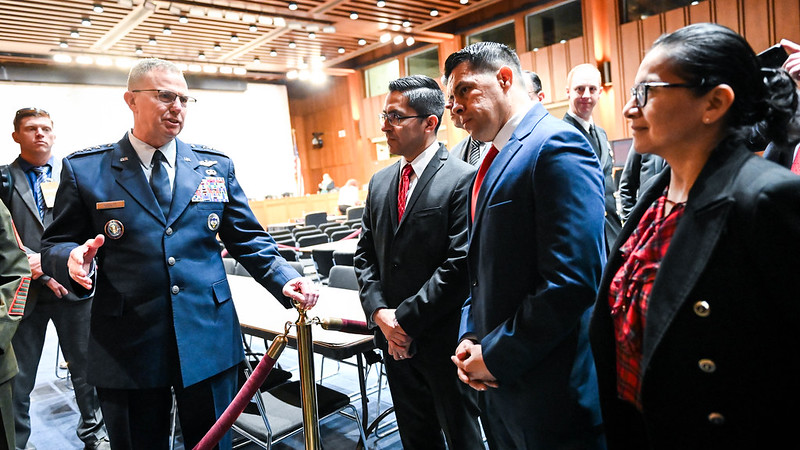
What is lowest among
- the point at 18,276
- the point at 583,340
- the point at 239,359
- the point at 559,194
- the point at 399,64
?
the point at 239,359

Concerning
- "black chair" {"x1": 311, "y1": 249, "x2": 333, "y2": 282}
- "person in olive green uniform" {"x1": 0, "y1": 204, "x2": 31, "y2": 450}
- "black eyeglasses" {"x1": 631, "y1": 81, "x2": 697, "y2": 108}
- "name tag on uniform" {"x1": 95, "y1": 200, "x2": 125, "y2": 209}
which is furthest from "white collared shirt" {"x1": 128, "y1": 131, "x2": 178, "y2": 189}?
"black chair" {"x1": 311, "y1": 249, "x2": 333, "y2": 282}

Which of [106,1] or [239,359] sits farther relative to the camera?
[106,1]

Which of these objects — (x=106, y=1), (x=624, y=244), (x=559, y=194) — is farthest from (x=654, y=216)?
(x=106, y=1)

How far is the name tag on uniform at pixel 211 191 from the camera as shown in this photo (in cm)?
198

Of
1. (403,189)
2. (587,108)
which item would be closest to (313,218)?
(587,108)

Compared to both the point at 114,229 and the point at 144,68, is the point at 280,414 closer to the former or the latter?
the point at 114,229

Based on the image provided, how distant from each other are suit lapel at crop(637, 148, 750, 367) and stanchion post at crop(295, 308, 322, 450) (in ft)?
3.56

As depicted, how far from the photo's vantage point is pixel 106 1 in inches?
378

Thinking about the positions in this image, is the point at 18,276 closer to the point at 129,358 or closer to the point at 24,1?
the point at 129,358

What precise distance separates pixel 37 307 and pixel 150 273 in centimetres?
179

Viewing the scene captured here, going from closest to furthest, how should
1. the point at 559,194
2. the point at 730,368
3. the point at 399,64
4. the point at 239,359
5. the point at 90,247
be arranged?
the point at 730,368 → the point at 559,194 → the point at 90,247 → the point at 239,359 → the point at 399,64

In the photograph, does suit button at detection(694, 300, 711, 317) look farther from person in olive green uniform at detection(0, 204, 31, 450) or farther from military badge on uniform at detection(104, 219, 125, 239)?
person in olive green uniform at detection(0, 204, 31, 450)

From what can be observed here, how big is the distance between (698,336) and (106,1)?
11.2 m

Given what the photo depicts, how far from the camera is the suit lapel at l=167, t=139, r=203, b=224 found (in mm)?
1902
